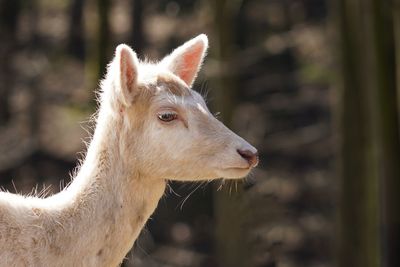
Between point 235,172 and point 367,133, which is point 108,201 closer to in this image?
point 235,172

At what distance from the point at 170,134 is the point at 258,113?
18.2 metres

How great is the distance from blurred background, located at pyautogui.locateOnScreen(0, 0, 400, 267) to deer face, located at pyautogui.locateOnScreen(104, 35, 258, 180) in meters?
6.22

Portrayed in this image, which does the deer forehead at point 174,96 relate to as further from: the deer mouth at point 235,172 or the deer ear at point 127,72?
the deer mouth at point 235,172

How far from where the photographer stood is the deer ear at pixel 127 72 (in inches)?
297

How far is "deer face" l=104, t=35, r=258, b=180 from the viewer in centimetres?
754

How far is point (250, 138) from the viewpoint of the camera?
20.7 m

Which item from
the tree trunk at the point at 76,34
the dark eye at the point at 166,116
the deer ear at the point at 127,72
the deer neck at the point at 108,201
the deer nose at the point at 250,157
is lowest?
the tree trunk at the point at 76,34

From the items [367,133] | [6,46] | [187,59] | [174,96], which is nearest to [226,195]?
[367,133]

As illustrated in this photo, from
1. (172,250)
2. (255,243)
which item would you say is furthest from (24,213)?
(172,250)

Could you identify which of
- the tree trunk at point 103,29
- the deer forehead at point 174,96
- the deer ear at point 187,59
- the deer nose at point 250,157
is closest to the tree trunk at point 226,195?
the tree trunk at point 103,29

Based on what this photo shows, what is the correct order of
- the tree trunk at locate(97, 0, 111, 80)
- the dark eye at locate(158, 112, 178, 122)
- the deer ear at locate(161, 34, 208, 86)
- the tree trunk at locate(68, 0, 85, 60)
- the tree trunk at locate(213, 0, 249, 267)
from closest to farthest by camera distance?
the dark eye at locate(158, 112, 178, 122) → the deer ear at locate(161, 34, 208, 86) → the tree trunk at locate(213, 0, 249, 267) → the tree trunk at locate(97, 0, 111, 80) → the tree trunk at locate(68, 0, 85, 60)

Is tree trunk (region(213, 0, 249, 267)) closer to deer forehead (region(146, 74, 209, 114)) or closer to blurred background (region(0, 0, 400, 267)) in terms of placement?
blurred background (region(0, 0, 400, 267))

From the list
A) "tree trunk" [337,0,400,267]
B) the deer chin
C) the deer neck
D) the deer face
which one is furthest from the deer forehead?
"tree trunk" [337,0,400,267]

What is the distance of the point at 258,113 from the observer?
2567 centimetres
